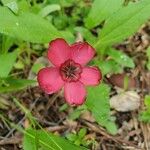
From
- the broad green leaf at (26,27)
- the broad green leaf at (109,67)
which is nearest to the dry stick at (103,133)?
the broad green leaf at (109,67)

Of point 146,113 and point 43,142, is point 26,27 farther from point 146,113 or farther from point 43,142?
point 146,113

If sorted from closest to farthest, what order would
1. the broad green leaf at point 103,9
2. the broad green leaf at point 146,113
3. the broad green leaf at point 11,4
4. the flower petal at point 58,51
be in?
the flower petal at point 58,51 < the broad green leaf at point 11,4 < the broad green leaf at point 103,9 < the broad green leaf at point 146,113

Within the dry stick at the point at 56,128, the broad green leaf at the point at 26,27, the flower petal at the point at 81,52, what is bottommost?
the dry stick at the point at 56,128

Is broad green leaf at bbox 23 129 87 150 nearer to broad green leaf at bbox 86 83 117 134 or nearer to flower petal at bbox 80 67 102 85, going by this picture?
broad green leaf at bbox 86 83 117 134

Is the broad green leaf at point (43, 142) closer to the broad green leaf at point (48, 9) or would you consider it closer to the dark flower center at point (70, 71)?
the dark flower center at point (70, 71)

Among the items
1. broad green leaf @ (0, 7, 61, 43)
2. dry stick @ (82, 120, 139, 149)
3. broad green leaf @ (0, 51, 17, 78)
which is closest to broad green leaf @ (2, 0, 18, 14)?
broad green leaf @ (0, 7, 61, 43)
